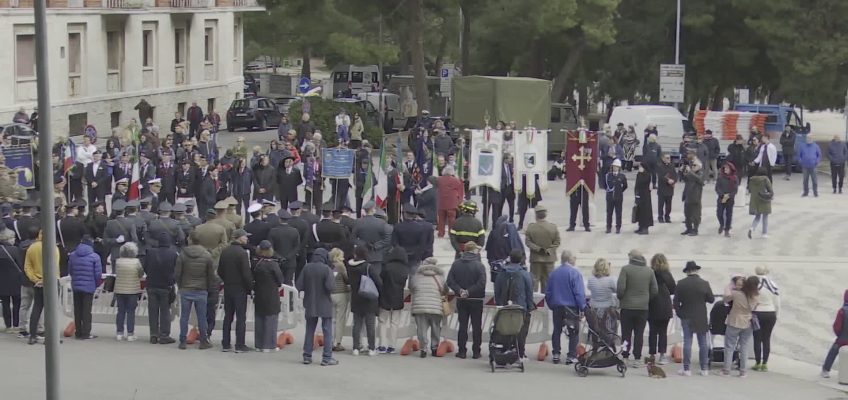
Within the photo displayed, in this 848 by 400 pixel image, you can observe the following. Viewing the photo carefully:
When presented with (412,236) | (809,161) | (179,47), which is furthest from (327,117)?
(412,236)

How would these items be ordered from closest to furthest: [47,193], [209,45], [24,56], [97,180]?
[47,193]
[97,180]
[24,56]
[209,45]

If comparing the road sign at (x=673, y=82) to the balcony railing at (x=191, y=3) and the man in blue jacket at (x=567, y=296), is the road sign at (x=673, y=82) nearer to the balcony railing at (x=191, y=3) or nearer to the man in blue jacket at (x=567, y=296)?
the balcony railing at (x=191, y=3)

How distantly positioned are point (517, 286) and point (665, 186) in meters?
12.3

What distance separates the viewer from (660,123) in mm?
42219

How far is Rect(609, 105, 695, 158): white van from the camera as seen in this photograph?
4212cm

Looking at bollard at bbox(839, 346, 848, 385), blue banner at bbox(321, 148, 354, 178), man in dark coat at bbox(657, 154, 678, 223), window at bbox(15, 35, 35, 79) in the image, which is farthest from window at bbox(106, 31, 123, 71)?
bollard at bbox(839, 346, 848, 385)

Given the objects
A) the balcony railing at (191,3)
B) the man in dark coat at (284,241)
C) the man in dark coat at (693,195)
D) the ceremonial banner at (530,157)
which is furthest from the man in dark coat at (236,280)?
the balcony railing at (191,3)

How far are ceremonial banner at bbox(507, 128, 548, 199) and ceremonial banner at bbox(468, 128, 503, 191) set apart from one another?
1.18 feet

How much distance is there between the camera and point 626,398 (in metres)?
16.0

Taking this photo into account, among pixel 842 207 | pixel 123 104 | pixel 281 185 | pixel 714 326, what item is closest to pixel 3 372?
pixel 714 326

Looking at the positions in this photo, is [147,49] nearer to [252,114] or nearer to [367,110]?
[252,114]

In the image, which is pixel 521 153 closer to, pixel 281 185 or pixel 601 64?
pixel 281 185

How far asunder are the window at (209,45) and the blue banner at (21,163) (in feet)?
97.7

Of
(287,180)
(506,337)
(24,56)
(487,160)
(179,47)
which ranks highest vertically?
(179,47)
